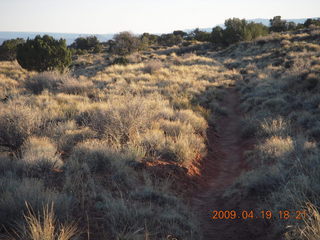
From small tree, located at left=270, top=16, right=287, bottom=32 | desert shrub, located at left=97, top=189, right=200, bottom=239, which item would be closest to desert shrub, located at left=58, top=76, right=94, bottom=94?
desert shrub, located at left=97, top=189, right=200, bottom=239

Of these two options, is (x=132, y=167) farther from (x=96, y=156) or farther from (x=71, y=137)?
(x=71, y=137)

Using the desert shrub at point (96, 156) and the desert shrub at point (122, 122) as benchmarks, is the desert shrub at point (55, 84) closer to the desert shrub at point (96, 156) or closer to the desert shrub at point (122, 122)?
the desert shrub at point (122, 122)

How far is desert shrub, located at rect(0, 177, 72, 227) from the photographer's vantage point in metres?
3.55

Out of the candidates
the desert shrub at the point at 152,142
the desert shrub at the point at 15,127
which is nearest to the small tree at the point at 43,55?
the desert shrub at the point at 15,127

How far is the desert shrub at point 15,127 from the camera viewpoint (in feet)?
22.3

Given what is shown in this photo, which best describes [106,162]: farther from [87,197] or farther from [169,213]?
[169,213]

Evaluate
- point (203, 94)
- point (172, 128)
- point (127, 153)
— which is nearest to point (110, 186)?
point (127, 153)

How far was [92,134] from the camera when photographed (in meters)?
7.26

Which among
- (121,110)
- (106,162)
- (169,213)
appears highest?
(121,110)

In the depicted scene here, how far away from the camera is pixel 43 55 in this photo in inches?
877

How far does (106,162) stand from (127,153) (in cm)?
65

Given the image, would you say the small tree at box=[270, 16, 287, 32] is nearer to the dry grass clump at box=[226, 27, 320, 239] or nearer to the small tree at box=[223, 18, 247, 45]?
the small tree at box=[223, 18, 247, 45]
